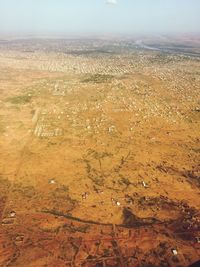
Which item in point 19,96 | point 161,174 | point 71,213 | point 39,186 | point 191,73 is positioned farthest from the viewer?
point 191,73

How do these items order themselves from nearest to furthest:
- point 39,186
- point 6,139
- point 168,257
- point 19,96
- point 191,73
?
point 168,257
point 39,186
point 6,139
point 19,96
point 191,73

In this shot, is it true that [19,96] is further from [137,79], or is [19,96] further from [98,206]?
[98,206]

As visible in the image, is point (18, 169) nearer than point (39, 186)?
No

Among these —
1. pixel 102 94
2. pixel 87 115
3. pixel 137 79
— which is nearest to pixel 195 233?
pixel 87 115

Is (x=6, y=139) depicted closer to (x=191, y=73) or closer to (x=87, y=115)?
(x=87, y=115)
